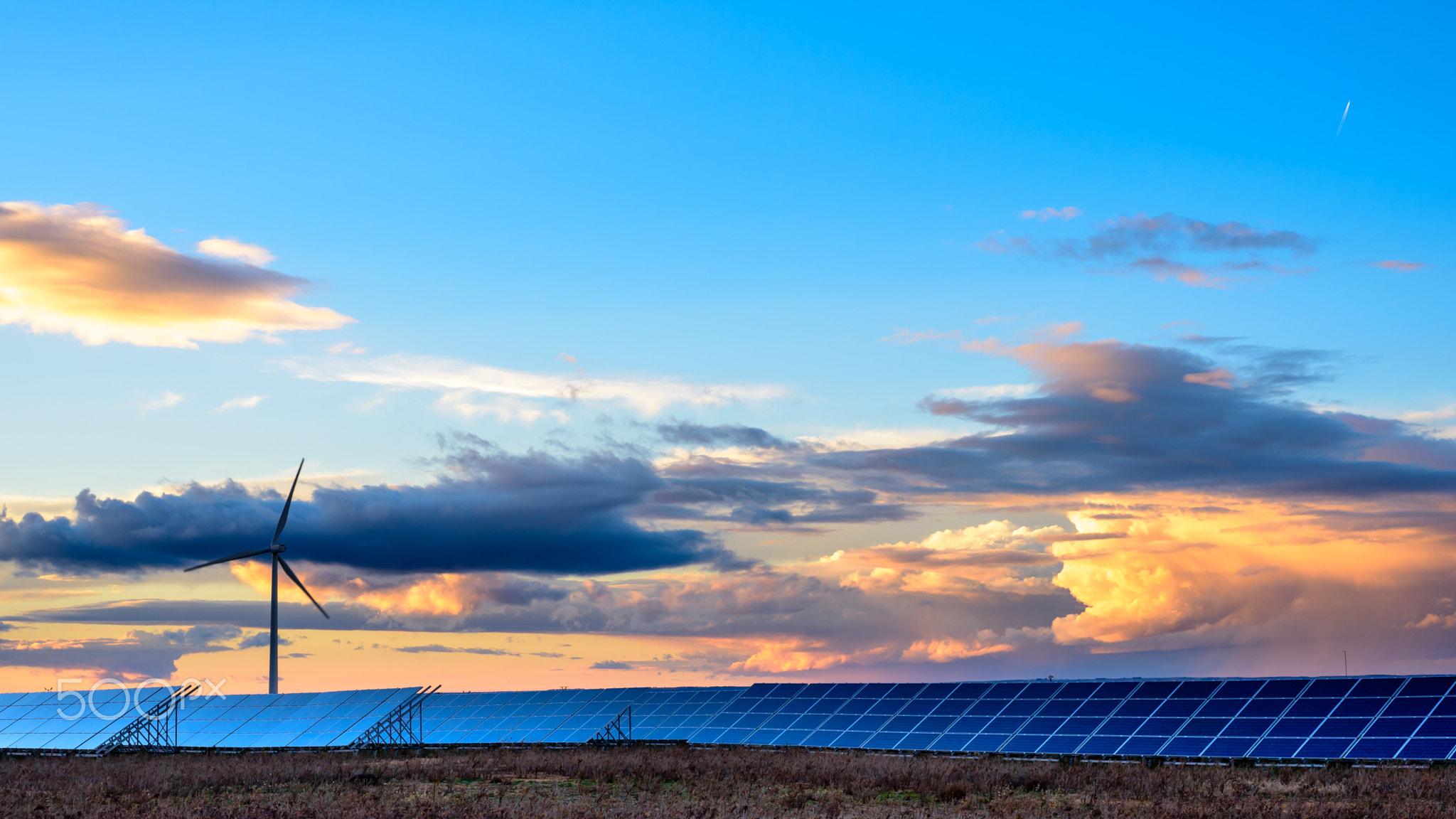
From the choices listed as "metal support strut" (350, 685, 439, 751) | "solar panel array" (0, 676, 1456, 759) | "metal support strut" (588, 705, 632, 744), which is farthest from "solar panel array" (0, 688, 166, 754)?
"metal support strut" (588, 705, 632, 744)

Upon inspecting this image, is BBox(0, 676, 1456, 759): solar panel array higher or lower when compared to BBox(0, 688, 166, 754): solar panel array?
higher

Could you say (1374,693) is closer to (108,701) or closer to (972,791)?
(972,791)

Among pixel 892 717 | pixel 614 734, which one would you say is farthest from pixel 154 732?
pixel 892 717

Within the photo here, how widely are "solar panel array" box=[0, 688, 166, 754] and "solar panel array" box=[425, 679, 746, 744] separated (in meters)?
20.7

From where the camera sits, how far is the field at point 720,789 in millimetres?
34438

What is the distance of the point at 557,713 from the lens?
74375 millimetres

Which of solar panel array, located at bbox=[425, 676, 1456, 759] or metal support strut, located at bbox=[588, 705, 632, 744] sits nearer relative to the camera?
solar panel array, located at bbox=[425, 676, 1456, 759]

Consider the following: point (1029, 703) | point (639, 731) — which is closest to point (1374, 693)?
point (1029, 703)

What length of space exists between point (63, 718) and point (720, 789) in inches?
2453

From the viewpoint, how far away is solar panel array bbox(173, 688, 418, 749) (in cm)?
7356

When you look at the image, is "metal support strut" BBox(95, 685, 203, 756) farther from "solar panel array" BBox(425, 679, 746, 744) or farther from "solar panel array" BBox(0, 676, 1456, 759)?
"solar panel array" BBox(425, 679, 746, 744)

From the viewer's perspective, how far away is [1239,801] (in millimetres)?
34656

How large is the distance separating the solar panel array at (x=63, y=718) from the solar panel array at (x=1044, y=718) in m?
22.6

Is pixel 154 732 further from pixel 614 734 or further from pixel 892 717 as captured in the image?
pixel 892 717
